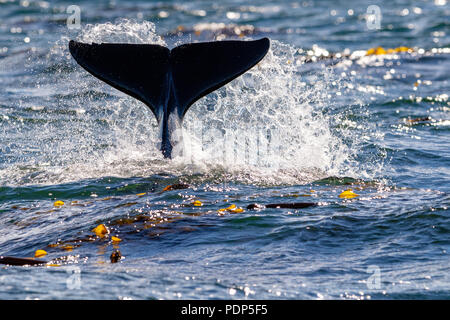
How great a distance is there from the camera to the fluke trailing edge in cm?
838

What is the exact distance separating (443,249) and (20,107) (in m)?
9.00

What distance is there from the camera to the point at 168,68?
8.70 metres

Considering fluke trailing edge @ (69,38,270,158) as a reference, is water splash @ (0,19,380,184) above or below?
below

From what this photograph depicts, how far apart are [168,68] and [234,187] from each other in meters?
1.71

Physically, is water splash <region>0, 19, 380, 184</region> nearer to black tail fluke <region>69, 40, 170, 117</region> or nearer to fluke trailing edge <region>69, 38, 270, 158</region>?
fluke trailing edge <region>69, 38, 270, 158</region>

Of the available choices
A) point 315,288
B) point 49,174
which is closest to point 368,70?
point 49,174

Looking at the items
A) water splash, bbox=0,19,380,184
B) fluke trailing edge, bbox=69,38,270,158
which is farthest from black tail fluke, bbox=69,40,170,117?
water splash, bbox=0,19,380,184

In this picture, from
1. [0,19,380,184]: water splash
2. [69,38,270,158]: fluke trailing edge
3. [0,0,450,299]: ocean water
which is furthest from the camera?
[0,19,380,184]: water splash

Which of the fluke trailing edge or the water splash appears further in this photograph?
the water splash

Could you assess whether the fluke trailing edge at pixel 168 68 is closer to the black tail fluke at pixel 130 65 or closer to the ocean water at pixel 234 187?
the black tail fluke at pixel 130 65

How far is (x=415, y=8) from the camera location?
84.1ft

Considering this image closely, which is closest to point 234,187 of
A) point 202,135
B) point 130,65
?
point 130,65

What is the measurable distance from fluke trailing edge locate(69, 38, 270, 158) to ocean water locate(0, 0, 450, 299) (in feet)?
1.96

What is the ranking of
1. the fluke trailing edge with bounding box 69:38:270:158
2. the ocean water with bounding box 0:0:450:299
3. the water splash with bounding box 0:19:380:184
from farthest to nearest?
the water splash with bounding box 0:19:380:184, the fluke trailing edge with bounding box 69:38:270:158, the ocean water with bounding box 0:0:450:299
